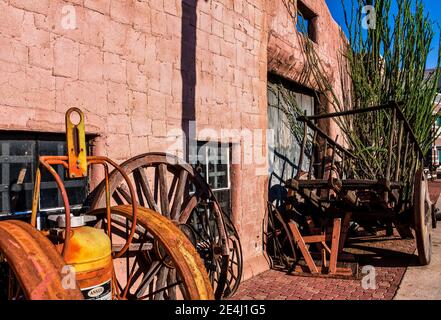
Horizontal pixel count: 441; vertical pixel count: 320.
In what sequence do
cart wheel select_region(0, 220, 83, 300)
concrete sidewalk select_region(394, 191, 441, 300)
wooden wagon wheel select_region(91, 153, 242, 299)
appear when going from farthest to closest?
concrete sidewalk select_region(394, 191, 441, 300) < wooden wagon wheel select_region(91, 153, 242, 299) < cart wheel select_region(0, 220, 83, 300)

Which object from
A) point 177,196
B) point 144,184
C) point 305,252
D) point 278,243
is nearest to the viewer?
point 144,184

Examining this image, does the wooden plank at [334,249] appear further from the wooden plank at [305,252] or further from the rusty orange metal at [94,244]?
the rusty orange metal at [94,244]

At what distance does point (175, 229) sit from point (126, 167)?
0.91 m

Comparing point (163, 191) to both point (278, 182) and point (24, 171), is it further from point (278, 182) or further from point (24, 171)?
point (278, 182)

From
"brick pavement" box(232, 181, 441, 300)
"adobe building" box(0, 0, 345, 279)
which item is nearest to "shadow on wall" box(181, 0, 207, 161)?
"adobe building" box(0, 0, 345, 279)

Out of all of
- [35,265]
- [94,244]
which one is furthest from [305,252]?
[35,265]

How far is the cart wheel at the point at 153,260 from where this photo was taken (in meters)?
2.32

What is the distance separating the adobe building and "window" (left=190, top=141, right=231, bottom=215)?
6 cm

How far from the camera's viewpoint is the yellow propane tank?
2.12 metres

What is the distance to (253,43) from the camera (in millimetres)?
5266

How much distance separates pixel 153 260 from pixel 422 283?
2957 millimetres

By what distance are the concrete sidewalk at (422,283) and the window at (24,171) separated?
3373mm

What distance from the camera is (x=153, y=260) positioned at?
10.9 ft

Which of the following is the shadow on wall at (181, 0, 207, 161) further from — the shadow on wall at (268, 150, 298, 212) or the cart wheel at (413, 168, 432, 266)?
the cart wheel at (413, 168, 432, 266)
